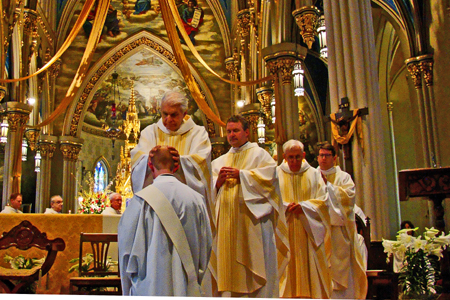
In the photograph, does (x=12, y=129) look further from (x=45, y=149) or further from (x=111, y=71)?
(x=111, y=71)

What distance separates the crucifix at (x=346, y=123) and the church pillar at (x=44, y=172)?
1285 centimetres

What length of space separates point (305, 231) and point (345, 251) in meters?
0.48

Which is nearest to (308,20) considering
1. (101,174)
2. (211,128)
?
(211,128)

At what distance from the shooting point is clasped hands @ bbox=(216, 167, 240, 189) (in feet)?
13.6

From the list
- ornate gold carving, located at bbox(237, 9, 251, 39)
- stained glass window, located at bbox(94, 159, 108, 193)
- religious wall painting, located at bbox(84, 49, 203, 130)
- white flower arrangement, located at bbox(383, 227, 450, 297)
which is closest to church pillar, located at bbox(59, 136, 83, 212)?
religious wall painting, located at bbox(84, 49, 203, 130)

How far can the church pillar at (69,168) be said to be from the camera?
699 inches

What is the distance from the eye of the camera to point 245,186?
4.12 m

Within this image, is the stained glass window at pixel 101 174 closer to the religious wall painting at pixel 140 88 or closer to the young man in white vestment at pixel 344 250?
the religious wall painting at pixel 140 88

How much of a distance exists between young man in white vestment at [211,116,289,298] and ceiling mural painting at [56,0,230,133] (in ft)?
45.9

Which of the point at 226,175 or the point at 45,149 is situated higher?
the point at 45,149

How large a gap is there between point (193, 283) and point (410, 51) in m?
10.3

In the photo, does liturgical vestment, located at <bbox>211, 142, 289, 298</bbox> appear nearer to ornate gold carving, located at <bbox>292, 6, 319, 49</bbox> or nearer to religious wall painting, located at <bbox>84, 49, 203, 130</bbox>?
ornate gold carving, located at <bbox>292, 6, 319, 49</bbox>

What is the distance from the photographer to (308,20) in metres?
8.77

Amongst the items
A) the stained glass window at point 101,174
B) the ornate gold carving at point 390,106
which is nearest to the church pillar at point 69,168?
the stained glass window at point 101,174
